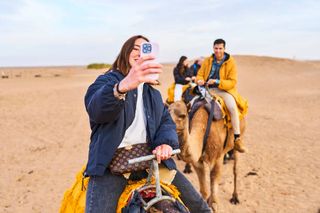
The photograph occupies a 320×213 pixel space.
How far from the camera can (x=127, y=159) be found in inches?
103

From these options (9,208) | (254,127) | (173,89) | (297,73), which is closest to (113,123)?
(9,208)

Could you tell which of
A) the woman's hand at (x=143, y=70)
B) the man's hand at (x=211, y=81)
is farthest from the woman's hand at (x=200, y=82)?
the woman's hand at (x=143, y=70)

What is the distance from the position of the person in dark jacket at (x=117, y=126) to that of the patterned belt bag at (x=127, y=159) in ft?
0.15

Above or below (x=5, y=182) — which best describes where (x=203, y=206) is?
above

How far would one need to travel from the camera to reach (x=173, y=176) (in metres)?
2.79

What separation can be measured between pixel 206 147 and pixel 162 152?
2953 millimetres

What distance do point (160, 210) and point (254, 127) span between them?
11.2m

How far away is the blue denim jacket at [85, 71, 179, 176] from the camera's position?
7.47ft

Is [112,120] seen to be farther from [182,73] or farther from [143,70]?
[182,73]

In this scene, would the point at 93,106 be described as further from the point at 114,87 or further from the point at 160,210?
the point at 160,210

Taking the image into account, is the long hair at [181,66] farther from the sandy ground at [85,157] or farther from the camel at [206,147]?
the camel at [206,147]

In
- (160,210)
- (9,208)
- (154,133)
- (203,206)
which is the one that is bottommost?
(9,208)

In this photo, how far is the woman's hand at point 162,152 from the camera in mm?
2553

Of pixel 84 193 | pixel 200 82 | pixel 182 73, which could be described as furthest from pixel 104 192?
pixel 182 73
